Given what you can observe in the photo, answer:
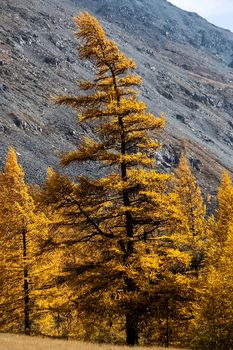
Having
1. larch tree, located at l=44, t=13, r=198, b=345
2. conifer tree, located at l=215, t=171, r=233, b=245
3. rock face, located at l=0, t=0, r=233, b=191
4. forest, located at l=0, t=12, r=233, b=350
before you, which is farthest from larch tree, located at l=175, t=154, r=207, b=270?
rock face, located at l=0, t=0, r=233, b=191

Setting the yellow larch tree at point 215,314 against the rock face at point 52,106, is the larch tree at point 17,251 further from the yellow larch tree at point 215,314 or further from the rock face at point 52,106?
the rock face at point 52,106

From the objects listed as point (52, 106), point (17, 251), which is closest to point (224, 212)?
point (17, 251)

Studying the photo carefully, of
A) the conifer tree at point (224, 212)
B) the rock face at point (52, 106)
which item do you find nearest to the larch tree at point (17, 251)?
the conifer tree at point (224, 212)

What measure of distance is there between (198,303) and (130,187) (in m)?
5.17

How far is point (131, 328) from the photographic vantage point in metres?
17.2

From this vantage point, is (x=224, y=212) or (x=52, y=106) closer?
(x=224, y=212)

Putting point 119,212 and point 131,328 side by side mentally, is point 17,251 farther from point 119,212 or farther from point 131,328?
point 131,328

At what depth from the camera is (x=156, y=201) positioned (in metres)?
17.1

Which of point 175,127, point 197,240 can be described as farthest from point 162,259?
point 175,127

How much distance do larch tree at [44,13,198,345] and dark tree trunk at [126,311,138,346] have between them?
0.04 meters

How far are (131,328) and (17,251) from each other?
10.2 meters

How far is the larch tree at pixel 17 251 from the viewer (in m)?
25.0

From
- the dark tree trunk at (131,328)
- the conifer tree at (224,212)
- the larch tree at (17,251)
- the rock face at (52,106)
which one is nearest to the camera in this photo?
the dark tree trunk at (131,328)

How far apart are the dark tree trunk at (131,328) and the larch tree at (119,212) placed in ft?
0.12
